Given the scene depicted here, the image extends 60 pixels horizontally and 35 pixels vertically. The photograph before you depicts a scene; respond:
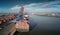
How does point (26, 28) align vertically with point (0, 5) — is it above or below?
below

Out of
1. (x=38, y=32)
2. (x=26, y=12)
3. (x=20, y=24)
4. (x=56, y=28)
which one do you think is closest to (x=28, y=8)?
(x=26, y=12)

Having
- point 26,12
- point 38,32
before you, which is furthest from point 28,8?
point 38,32

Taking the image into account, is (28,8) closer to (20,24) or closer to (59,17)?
(20,24)

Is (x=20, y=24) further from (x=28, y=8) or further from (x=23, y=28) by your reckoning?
(x=28, y=8)

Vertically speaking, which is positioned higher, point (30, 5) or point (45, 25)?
point (30, 5)

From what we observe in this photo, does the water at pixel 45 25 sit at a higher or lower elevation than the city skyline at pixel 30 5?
lower

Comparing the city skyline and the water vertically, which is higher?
the city skyline

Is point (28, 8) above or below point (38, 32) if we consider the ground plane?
above

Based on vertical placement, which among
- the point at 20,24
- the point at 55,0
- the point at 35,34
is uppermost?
the point at 55,0
